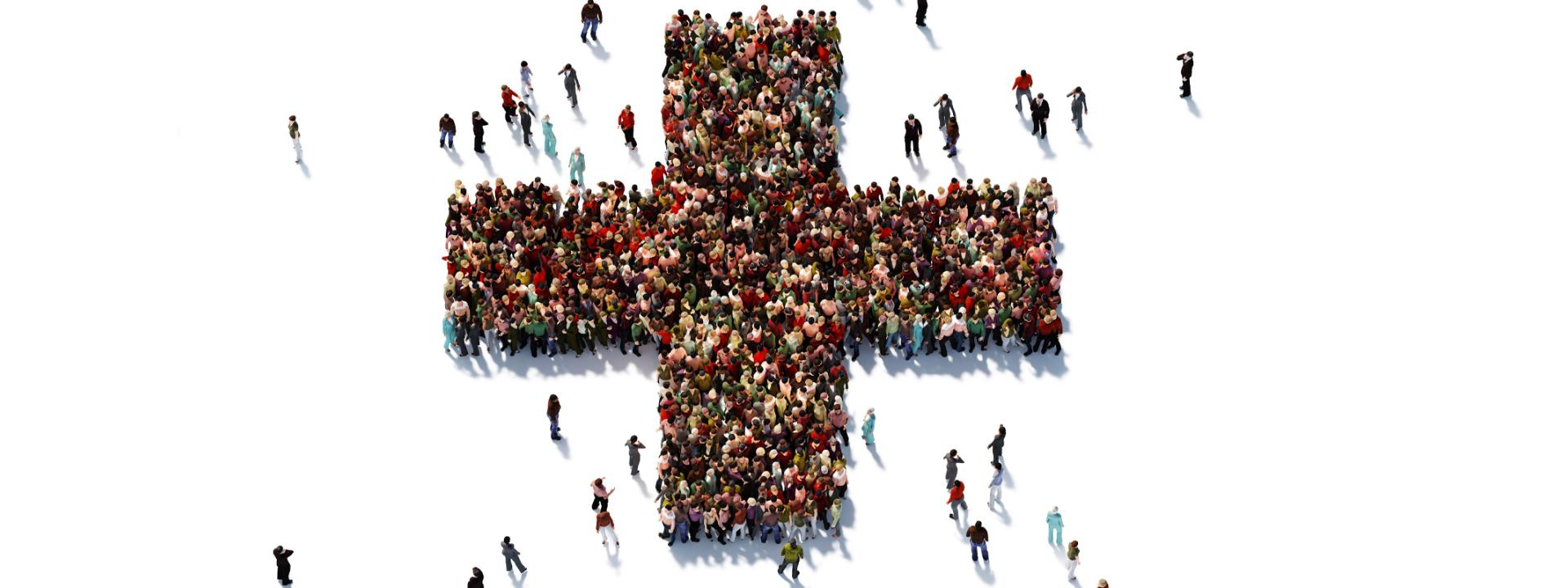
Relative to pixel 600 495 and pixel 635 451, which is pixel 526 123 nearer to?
pixel 635 451

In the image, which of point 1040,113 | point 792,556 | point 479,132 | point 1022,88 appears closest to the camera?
point 792,556

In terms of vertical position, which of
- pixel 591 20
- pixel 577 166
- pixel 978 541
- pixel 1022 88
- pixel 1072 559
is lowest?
pixel 1072 559

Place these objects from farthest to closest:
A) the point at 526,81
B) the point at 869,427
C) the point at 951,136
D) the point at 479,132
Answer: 1. the point at 526,81
2. the point at 479,132
3. the point at 951,136
4. the point at 869,427

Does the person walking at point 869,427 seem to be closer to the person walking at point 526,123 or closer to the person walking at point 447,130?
the person walking at point 526,123

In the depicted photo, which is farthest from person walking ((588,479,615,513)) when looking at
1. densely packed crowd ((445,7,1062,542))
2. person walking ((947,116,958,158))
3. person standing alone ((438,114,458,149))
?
person walking ((947,116,958,158))

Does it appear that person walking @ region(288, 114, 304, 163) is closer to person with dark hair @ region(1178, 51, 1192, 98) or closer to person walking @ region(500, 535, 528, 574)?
person walking @ region(500, 535, 528, 574)

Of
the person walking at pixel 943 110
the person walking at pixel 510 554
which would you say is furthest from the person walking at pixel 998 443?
the person walking at pixel 943 110

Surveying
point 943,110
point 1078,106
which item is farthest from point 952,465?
point 1078,106
